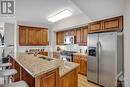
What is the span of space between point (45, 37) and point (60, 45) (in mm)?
1056

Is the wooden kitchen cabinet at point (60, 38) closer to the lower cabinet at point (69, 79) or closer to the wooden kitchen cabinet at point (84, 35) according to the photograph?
the wooden kitchen cabinet at point (84, 35)

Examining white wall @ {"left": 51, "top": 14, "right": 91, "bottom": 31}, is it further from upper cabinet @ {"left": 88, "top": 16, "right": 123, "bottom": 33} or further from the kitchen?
upper cabinet @ {"left": 88, "top": 16, "right": 123, "bottom": 33}

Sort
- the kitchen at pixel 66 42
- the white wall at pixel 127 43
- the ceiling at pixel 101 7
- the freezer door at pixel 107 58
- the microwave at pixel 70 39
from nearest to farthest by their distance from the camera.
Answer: the kitchen at pixel 66 42 < the white wall at pixel 127 43 < the ceiling at pixel 101 7 < the freezer door at pixel 107 58 < the microwave at pixel 70 39

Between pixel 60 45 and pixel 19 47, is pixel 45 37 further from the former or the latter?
pixel 19 47

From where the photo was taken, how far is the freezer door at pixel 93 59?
→ 13.3 ft

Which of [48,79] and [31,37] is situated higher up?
[31,37]

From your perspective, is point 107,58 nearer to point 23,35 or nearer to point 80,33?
point 80,33

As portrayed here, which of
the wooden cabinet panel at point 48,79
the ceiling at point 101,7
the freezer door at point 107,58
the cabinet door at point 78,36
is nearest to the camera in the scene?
the wooden cabinet panel at point 48,79

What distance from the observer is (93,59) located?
4141mm

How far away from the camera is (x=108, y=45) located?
11.8 ft

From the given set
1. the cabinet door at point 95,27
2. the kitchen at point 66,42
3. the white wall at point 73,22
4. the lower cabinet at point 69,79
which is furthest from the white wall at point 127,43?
the white wall at point 73,22

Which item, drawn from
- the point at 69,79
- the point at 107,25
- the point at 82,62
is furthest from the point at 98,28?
the point at 69,79

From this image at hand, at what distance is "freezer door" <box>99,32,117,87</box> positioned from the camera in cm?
341

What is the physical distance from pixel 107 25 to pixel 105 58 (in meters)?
1.03
